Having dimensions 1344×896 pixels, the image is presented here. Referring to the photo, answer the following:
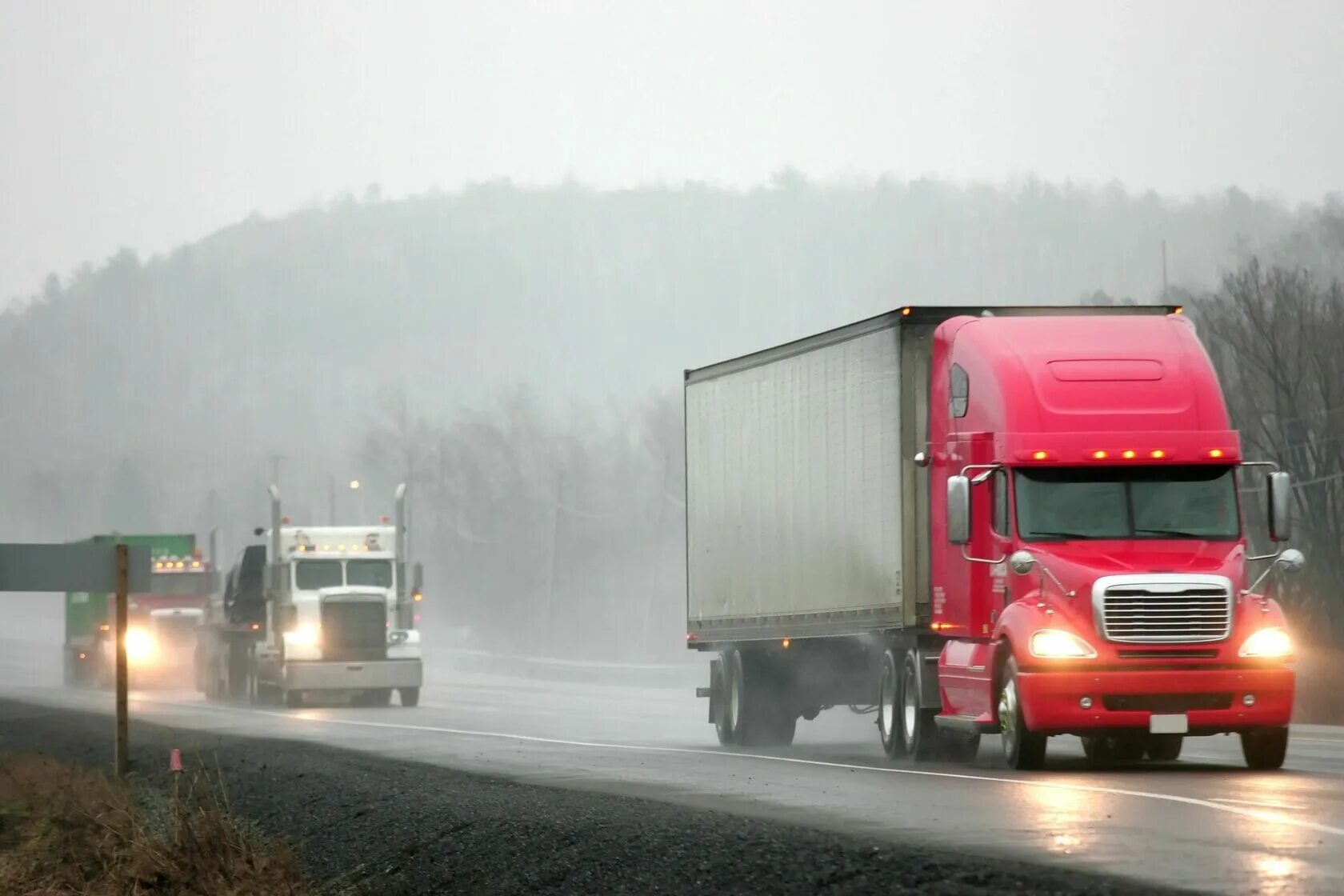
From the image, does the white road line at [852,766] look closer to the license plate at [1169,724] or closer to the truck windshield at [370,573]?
the license plate at [1169,724]

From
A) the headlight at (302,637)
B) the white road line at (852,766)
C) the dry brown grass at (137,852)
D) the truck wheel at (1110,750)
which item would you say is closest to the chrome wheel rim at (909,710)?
the white road line at (852,766)

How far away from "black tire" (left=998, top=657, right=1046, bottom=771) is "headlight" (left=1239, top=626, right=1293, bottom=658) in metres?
1.89

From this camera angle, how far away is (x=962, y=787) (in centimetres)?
1803

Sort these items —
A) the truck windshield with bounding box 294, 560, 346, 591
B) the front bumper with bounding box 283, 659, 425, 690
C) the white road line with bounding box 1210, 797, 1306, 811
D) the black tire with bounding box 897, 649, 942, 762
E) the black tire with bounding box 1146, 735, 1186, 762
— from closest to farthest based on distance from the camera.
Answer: the white road line with bounding box 1210, 797, 1306, 811, the black tire with bounding box 1146, 735, 1186, 762, the black tire with bounding box 897, 649, 942, 762, the front bumper with bounding box 283, 659, 425, 690, the truck windshield with bounding box 294, 560, 346, 591

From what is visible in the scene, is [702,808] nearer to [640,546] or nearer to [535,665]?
[535,665]

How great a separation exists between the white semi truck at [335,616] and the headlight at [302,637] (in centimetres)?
1

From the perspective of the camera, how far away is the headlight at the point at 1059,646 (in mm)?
19250

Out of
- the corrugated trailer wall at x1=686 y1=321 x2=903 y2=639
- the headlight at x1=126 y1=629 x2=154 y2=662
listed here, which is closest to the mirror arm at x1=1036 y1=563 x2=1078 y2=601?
the corrugated trailer wall at x1=686 y1=321 x2=903 y2=639

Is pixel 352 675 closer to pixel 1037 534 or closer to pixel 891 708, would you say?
pixel 891 708

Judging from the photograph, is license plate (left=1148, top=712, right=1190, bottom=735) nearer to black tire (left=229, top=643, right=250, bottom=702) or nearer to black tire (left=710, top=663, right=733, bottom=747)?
black tire (left=710, top=663, right=733, bottom=747)

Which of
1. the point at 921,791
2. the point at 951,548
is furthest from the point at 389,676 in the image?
the point at 921,791

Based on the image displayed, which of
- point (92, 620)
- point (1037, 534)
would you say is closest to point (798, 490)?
point (1037, 534)

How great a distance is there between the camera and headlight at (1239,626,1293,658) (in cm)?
1939

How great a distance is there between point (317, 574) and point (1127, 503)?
25555mm
